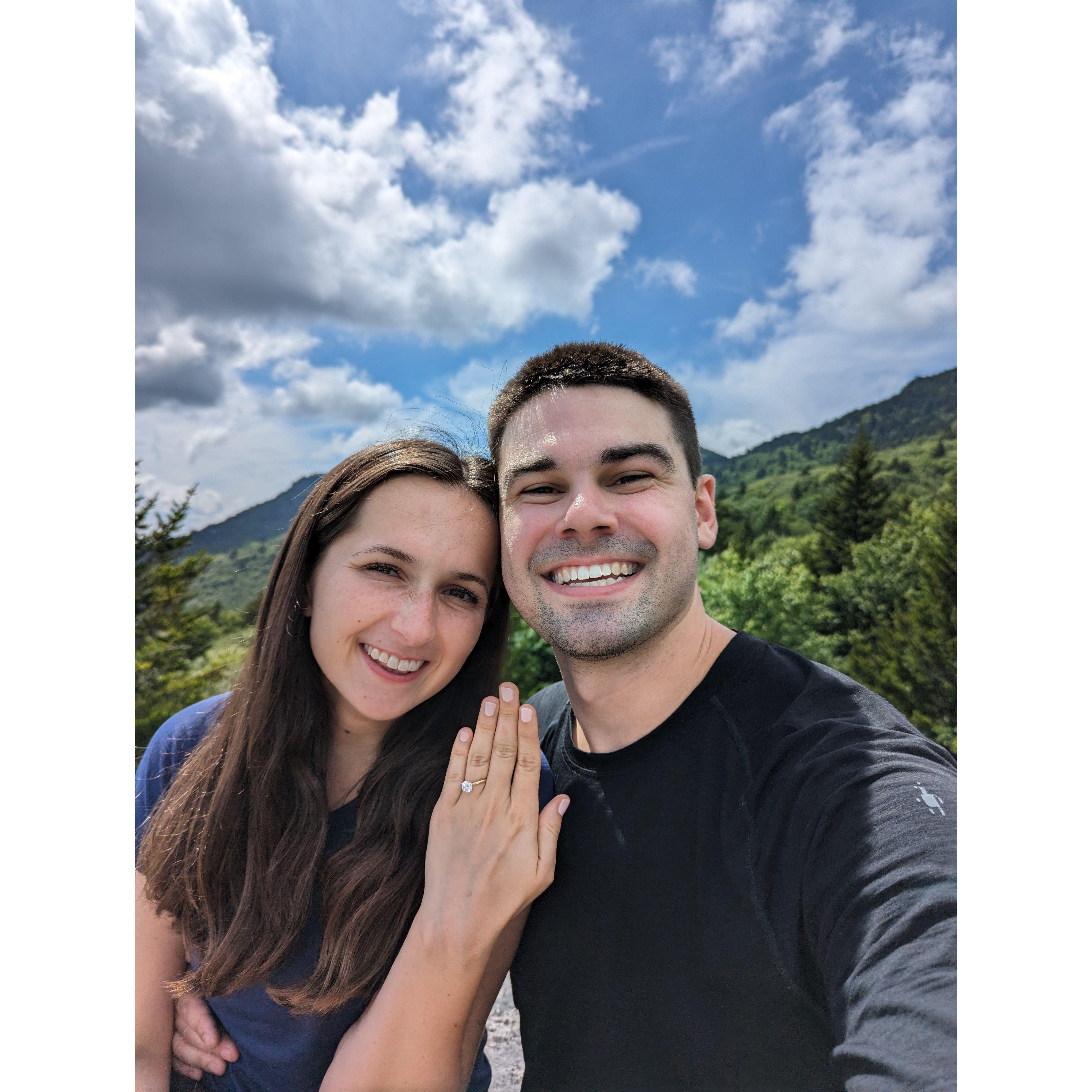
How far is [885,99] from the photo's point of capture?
300cm

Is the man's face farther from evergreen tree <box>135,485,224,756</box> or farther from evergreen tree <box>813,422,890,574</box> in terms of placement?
evergreen tree <box>813,422,890,574</box>

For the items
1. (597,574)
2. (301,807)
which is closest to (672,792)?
(597,574)

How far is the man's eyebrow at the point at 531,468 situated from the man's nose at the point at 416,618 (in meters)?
0.41

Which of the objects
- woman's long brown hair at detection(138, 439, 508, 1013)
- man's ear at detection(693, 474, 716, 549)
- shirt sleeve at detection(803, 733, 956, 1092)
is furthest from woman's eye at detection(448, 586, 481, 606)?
shirt sleeve at detection(803, 733, 956, 1092)

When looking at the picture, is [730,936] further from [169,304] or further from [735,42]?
[735,42]

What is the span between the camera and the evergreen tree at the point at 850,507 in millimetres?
11227

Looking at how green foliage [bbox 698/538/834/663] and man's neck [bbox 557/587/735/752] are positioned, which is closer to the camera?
man's neck [bbox 557/587/735/752]

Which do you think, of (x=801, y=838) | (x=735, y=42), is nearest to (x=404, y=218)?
(x=735, y=42)

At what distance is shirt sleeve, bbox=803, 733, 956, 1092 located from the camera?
1099 mm

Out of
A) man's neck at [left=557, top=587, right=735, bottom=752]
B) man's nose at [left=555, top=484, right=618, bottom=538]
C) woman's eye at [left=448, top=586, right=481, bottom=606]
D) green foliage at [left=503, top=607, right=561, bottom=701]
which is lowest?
green foliage at [left=503, top=607, right=561, bottom=701]

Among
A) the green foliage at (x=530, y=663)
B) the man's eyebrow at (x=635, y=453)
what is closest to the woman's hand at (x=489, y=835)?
the man's eyebrow at (x=635, y=453)

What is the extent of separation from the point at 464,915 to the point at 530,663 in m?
14.3

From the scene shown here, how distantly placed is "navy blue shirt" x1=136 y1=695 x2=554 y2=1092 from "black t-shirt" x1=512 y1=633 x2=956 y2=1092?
1.01 ft
